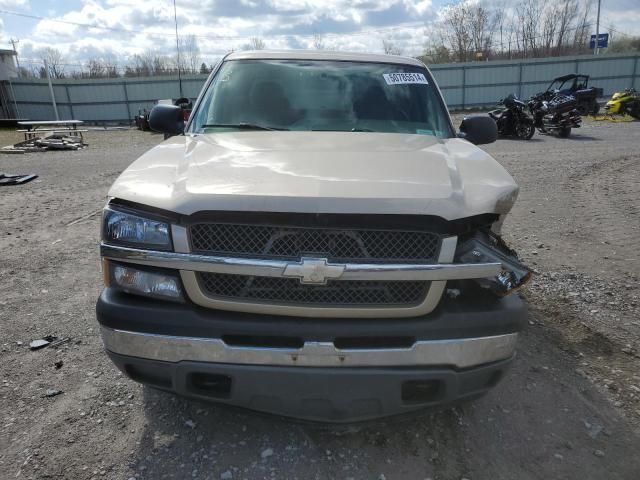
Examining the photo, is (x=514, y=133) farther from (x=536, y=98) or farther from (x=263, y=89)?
(x=263, y=89)

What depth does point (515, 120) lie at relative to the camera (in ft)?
54.2

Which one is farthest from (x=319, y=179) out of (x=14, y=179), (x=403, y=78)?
(x=14, y=179)

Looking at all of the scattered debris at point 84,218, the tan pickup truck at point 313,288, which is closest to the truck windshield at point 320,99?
the tan pickup truck at point 313,288

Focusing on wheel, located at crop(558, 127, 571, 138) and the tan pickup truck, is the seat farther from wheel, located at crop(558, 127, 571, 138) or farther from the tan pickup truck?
wheel, located at crop(558, 127, 571, 138)

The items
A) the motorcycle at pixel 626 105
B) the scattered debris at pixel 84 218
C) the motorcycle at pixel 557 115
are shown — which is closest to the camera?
the scattered debris at pixel 84 218

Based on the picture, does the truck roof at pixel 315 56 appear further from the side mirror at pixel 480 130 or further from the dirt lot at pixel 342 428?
the dirt lot at pixel 342 428

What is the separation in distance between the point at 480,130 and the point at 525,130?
1386cm

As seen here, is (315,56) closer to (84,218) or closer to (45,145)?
(84,218)

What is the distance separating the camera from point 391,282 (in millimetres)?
2184

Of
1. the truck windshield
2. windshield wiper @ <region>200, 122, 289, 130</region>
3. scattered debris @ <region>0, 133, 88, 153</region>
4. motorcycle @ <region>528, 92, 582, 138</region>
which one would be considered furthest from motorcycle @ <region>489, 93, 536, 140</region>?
windshield wiper @ <region>200, 122, 289, 130</region>

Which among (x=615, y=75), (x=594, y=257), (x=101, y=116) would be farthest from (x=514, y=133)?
(x=101, y=116)

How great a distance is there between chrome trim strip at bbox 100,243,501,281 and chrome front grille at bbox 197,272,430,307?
74 mm

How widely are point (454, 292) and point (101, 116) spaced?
33.5 m

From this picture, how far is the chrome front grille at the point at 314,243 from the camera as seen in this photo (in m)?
2.13
